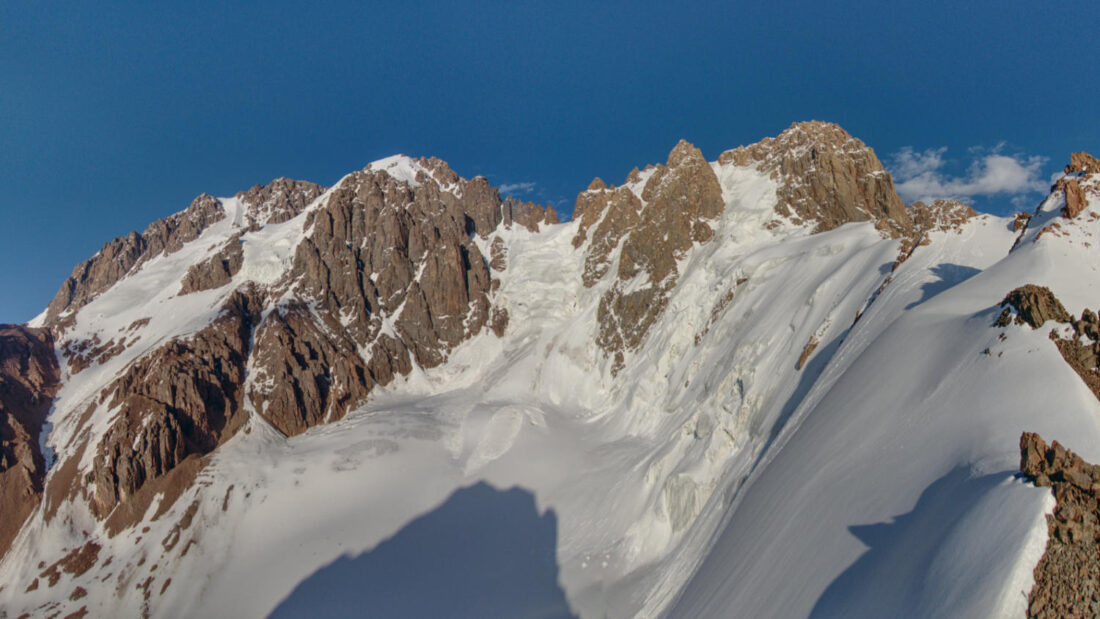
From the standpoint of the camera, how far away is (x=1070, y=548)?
10.0 meters

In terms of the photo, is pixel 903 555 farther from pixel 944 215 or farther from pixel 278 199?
pixel 278 199

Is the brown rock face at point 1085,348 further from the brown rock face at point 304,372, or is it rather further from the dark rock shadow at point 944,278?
the brown rock face at point 304,372

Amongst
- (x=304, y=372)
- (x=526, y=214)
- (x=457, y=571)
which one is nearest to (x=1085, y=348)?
(x=457, y=571)

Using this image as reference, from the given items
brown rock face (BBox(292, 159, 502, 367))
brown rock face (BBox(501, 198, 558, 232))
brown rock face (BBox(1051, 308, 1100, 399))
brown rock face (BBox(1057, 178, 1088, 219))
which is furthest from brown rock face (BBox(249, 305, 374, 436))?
brown rock face (BBox(1051, 308, 1100, 399))

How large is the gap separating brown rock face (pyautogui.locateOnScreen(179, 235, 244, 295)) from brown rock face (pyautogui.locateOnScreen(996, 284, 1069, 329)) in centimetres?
10660

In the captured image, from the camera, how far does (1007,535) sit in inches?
424

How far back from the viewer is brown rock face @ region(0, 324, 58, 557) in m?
68.2

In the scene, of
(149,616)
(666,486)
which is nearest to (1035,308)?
(666,486)

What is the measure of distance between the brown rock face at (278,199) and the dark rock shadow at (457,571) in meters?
109

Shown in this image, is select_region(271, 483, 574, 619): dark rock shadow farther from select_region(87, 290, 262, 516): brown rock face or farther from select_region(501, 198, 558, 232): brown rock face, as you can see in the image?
select_region(501, 198, 558, 232): brown rock face

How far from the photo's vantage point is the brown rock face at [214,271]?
→ 100 metres

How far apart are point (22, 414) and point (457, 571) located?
223ft

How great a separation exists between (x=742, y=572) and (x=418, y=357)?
260 ft

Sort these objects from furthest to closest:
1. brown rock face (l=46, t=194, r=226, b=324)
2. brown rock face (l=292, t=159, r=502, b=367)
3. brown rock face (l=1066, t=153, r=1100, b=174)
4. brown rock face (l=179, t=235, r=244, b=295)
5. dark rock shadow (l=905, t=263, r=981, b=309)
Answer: brown rock face (l=46, t=194, r=226, b=324) → brown rock face (l=179, t=235, r=244, b=295) → brown rock face (l=292, t=159, r=502, b=367) → dark rock shadow (l=905, t=263, r=981, b=309) → brown rock face (l=1066, t=153, r=1100, b=174)
